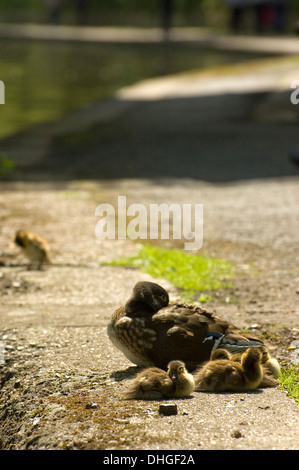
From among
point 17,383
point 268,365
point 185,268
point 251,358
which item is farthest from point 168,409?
point 185,268

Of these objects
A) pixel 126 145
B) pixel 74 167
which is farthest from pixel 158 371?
pixel 126 145

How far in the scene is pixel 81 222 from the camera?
10.5 m

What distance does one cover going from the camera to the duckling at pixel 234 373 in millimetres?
5203

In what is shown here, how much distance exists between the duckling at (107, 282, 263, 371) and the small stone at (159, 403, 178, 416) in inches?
20.8

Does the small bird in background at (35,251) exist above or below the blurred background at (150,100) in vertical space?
below

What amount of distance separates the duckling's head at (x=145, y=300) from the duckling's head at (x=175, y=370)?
57 cm

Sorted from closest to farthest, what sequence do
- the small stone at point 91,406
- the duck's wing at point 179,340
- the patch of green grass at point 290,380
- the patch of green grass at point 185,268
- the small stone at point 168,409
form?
the small stone at point 168,409 → the small stone at point 91,406 → the patch of green grass at point 290,380 → the duck's wing at point 179,340 → the patch of green grass at point 185,268

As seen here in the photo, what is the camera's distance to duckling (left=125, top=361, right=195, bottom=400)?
511cm

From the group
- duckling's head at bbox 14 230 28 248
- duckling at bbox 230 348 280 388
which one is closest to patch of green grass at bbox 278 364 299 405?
duckling at bbox 230 348 280 388

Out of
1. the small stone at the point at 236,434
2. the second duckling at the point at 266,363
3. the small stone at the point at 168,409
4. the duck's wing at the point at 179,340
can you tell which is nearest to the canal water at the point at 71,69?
the duck's wing at the point at 179,340

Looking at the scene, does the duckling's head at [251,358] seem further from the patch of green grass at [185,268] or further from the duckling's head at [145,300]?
the patch of green grass at [185,268]

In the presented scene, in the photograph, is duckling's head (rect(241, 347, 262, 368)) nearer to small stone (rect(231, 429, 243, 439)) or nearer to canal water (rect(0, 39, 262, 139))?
small stone (rect(231, 429, 243, 439))

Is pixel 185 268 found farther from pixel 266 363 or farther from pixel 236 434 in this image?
pixel 236 434
